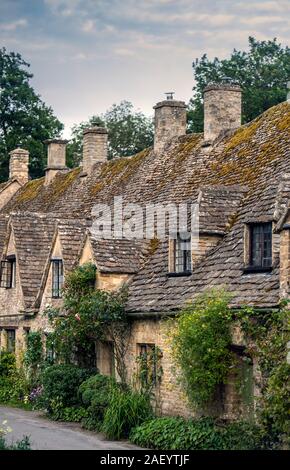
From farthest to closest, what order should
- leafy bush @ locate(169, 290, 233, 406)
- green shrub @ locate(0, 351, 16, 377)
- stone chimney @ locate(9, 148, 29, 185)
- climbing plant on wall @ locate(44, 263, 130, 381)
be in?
stone chimney @ locate(9, 148, 29, 185) < green shrub @ locate(0, 351, 16, 377) < climbing plant on wall @ locate(44, 263, 130, 381) < leafy bush @ locate(169, 290, 233, 406)

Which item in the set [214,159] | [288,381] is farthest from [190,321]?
[214,159]

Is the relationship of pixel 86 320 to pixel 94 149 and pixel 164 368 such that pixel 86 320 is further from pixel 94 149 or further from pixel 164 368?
pixel 94 149

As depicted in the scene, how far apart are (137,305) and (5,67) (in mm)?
44792

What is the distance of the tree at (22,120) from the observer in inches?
Answer: 2630

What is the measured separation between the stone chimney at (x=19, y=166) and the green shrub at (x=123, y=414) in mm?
31647

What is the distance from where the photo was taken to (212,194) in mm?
27812

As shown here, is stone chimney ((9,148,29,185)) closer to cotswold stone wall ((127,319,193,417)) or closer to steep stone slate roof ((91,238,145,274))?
steep stone slate roof ((91,238,145,274))

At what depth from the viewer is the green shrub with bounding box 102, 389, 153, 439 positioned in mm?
25130

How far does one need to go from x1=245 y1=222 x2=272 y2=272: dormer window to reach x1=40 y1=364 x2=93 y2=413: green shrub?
7.70 meters

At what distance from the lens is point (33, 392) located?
1314 inches

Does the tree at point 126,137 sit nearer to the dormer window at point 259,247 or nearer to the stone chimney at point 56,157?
the stone chimney at point 56,157

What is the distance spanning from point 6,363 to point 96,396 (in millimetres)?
10306

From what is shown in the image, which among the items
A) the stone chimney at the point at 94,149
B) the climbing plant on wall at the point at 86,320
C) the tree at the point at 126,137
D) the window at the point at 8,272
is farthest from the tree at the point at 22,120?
the climbing plant on wall at the point at 86,320

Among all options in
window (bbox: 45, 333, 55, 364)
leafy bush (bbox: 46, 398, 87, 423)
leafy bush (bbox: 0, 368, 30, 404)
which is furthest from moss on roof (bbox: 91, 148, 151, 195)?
leafy bush (bbox: 46, 398, 87, 423)
